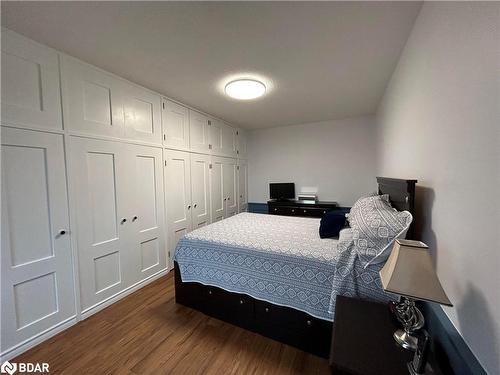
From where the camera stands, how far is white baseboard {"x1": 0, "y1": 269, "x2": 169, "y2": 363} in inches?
60.4

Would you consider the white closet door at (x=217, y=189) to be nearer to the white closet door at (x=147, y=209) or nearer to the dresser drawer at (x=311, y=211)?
the white closet door at (x=147, y=209)

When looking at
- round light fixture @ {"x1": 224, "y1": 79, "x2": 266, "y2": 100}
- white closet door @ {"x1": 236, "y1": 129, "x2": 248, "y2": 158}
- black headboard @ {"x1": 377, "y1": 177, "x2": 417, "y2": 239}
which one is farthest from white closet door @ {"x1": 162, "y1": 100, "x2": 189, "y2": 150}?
black headboard @ {"x1": 377, "y1": 177, "x2": 417, "y2": 239}

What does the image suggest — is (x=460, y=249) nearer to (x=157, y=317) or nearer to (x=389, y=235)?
(x=389, y=235)

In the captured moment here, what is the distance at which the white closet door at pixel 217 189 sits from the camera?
150 inches

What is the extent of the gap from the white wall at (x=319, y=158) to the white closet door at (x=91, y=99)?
123 inches

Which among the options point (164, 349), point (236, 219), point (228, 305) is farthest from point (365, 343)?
point (236, 219)

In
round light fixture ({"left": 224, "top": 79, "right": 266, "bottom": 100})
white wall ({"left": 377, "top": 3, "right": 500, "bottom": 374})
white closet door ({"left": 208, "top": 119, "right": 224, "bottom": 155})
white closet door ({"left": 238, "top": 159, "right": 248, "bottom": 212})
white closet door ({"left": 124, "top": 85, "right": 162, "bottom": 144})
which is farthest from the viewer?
white closet door ({"left": 238, "top": 159, "right": 248, "bottom": 212})

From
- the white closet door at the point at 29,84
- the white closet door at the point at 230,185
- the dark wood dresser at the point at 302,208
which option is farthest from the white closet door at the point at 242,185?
the white closet door at the point at 29,84

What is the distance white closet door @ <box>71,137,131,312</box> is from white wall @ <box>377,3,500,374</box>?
270 centimetres

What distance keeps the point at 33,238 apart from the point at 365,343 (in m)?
2.37

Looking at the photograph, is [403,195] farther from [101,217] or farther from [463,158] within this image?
[101,217]

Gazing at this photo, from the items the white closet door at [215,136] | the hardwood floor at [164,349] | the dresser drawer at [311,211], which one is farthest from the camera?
the dresser drawer at [311,211]

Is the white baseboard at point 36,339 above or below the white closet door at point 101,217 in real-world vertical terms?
below

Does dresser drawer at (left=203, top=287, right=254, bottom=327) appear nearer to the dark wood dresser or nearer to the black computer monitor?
the dark wood dresser
